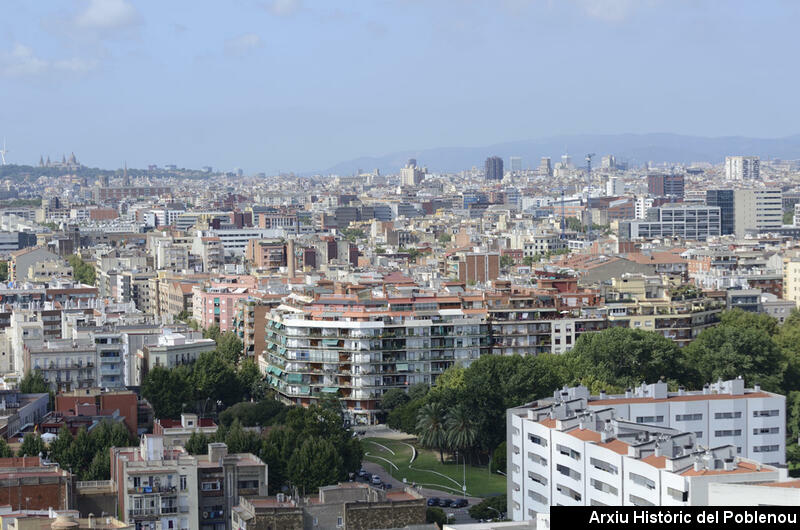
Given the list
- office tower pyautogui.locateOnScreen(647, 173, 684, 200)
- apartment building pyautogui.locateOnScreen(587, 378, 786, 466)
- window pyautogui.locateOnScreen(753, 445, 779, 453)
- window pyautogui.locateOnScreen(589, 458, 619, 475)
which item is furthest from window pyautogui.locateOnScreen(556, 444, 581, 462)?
office tower pyautogui.locateOnScreen(647, 173, 684, 200)

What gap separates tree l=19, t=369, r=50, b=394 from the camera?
43.2 m

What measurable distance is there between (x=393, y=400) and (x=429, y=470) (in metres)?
6.83

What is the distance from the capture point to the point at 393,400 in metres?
46.5

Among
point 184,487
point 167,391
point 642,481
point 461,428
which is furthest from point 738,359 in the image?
point 184,487

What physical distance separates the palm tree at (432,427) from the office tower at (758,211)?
3430 inches

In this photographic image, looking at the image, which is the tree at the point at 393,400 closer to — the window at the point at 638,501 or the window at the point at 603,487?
the window at the point at 603,487

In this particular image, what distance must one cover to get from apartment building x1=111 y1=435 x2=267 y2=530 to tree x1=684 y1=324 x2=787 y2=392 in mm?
18679

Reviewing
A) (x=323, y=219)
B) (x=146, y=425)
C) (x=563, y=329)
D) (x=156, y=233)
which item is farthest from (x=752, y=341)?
(x=323, y=219)

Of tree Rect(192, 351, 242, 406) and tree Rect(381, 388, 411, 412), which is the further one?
tree Rect(381, 388, 411, 412)

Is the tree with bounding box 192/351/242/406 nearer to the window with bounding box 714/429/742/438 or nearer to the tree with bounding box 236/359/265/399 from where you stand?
the tree with bounding box 236/359/265/399

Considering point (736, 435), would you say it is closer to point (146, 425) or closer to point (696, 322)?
point (146, 425)

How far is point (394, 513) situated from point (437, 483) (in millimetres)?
10762

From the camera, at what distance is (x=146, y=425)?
40.5m

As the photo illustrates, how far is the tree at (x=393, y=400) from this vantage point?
46500 millimetres
